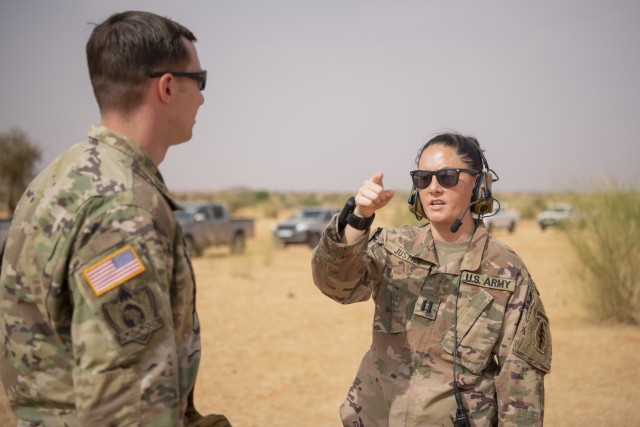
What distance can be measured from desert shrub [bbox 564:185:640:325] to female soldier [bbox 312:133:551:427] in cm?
677

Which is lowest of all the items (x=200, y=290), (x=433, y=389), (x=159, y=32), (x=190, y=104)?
(x=200, y=290)

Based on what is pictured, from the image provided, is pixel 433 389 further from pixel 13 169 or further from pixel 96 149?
pixel 13 169

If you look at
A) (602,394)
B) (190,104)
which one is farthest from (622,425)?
(190,104)

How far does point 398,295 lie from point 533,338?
0.60 m

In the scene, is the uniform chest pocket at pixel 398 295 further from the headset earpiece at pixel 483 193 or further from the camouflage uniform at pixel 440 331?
the headset earpiece at pixel 483 193

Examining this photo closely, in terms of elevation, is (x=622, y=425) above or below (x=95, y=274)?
below

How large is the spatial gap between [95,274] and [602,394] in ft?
20.3

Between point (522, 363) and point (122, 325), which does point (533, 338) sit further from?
point (122, 325)

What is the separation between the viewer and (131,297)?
140cm

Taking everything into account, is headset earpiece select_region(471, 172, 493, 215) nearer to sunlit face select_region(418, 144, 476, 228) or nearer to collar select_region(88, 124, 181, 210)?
sunlit face select_region(418, 144, 476, 228)

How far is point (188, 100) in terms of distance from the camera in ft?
5.79

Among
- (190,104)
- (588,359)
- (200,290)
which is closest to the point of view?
(190,104)

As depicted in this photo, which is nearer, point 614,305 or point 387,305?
point 387,305

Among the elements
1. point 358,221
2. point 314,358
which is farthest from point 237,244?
point 358,221
